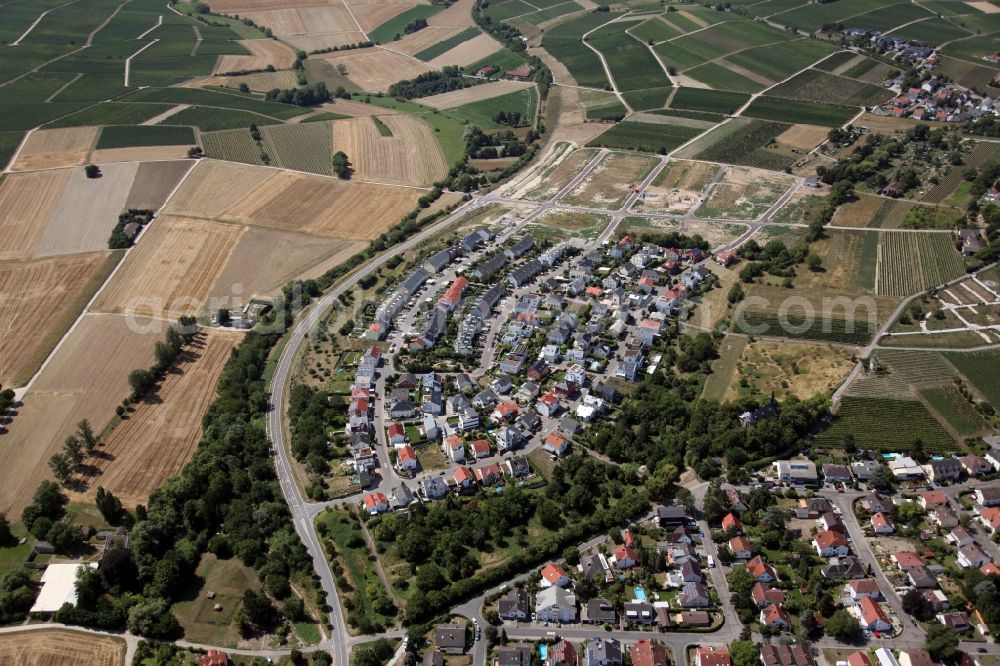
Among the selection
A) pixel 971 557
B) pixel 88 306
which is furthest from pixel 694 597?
pixel 88 306

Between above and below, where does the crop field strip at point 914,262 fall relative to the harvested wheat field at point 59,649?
above

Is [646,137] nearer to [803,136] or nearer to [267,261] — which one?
[803,136]

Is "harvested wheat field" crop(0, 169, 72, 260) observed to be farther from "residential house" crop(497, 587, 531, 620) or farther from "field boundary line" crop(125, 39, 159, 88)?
"residential house" crop(497, 587, 531, 620)

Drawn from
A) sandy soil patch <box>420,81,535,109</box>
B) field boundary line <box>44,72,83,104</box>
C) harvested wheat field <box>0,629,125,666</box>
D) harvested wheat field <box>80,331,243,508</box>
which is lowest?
harvested wheat field <box>80,331,243,508</box>

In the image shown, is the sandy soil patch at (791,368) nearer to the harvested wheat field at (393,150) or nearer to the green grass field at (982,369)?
the green grass field at (982,369)

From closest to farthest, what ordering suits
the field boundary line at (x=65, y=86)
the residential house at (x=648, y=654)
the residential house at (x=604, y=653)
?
the residential house at (x=648, y=654), the residential house at (x=604, y=653), the field boundary line at (x=65, y=86)

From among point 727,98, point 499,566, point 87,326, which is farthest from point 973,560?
point 727,98

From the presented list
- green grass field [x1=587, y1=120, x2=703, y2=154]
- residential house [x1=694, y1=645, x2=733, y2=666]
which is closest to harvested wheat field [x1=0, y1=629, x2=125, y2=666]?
residential house [x1=694, y1=645, x2=733, y2=666]

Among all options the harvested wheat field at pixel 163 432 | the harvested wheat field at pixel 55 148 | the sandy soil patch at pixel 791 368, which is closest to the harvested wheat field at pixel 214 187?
the harvested wheat field at pixel 55 148
